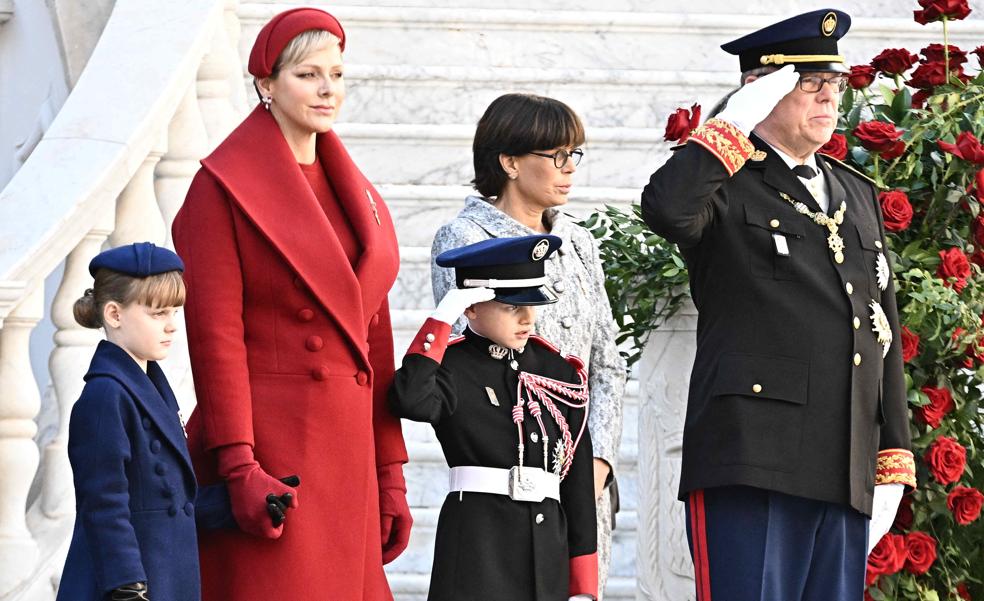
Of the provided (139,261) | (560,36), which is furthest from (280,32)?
(560,36)

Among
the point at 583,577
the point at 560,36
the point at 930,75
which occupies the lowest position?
the point at 583,577

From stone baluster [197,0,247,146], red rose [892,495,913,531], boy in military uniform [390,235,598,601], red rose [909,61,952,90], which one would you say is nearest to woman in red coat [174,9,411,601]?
boy in military uniform [390,235,598,601]

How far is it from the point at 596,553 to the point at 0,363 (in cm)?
162

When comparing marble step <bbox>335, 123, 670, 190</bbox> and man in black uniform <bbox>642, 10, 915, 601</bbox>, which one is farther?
marble step <bbox>335, 123, 670, 190</bbox>

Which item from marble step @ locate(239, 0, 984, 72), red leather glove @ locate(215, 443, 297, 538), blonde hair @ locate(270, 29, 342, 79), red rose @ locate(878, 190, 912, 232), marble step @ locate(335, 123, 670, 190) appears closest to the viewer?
red leather glove @ locate(215, 443, 297, 538)

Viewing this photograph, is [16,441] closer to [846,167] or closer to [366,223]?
[366,223]

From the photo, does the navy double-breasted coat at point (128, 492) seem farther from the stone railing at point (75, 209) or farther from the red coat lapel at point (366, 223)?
the stone railing at point (75, 209)

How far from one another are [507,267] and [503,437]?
392 mm

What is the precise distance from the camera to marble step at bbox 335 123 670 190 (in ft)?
22.6

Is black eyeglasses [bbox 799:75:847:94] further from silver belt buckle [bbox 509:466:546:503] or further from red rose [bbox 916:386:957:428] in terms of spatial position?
silver belt buckle [bbox 509:466:546:503]

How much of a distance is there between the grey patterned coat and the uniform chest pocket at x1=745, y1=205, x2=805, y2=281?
22.6 inches

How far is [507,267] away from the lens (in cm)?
454

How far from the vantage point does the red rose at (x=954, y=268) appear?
4996 millimetres

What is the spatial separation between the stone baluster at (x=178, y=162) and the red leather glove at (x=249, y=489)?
78.5 inches
